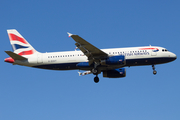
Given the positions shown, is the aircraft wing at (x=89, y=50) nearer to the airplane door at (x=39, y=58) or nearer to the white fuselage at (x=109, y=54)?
the white fuselage at (x=109, y=54)

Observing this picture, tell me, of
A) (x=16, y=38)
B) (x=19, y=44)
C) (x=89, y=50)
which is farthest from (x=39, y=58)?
(x=89, y=50)

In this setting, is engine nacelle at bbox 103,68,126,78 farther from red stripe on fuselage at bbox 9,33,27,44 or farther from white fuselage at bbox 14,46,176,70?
red stripe on fuselage at bbox 9,33,27,44

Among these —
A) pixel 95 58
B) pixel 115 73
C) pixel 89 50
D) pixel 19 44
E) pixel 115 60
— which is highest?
pixel 19 44

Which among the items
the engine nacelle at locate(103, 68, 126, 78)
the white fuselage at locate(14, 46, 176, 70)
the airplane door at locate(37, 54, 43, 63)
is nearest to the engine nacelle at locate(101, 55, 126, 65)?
the white fuselage at locate(14, 46, 176, 70)

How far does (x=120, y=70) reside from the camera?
171 feet

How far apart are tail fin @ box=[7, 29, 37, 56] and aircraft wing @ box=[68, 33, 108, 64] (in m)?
10.3

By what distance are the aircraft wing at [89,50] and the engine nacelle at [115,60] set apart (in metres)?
0.80

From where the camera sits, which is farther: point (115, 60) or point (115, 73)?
point (115, 73)

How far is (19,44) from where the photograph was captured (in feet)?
169

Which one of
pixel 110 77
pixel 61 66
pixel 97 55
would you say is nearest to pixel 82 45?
pixel 97 55

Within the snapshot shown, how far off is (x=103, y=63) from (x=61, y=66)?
7.01m

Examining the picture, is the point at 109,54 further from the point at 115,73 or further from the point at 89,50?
the point at 115,73

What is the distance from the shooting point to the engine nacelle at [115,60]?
4538 cm

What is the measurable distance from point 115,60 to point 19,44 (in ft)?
56.0
